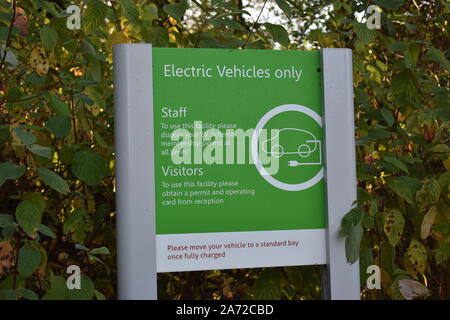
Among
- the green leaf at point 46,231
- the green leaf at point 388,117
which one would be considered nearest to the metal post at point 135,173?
the green leaf at point 46,231

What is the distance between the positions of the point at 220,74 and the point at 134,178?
0.44 metres

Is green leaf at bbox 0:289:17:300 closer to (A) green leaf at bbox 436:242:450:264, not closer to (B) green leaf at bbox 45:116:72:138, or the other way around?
(B) green leaf at bbox 45:116:72:138

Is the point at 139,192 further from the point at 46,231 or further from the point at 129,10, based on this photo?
the point at 129,10

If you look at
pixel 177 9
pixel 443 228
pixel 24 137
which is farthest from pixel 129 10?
pixel 443 228

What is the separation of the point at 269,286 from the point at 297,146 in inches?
21.4

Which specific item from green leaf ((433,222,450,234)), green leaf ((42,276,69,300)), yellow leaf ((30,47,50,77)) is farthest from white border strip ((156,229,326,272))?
yellow leaf ((30,47,50,77))

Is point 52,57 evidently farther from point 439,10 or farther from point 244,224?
point 439,10

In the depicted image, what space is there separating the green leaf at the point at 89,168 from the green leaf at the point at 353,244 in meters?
0.89

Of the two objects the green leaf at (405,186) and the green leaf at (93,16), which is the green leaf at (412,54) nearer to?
the green leaf at (405,186)

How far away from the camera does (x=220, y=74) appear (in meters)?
2.48

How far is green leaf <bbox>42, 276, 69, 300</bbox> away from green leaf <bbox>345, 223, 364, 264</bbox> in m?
0.95

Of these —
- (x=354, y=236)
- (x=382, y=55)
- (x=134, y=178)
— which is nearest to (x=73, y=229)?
(x=134, y=178)

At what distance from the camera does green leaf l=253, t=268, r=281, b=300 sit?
271cm

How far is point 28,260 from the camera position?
2490 millimetres
